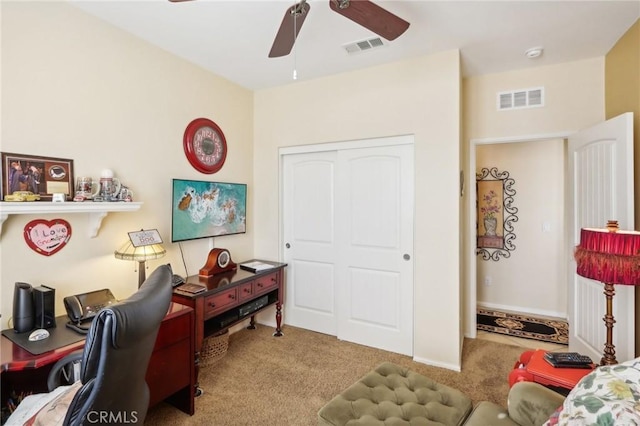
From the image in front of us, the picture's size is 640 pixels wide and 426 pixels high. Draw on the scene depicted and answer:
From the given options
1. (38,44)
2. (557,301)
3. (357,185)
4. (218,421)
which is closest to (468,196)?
(357,185)

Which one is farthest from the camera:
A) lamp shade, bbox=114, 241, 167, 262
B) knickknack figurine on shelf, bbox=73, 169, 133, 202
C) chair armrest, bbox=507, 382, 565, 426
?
lamp shade, bbox=114, 241, 167, 262

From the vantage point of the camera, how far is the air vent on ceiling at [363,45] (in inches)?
100

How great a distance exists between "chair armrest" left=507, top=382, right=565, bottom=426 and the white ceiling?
2242 mm

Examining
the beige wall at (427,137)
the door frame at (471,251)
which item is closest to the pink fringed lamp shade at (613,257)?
the beige wall at (427,137)

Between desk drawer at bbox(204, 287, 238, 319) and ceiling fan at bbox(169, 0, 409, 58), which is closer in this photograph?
ceiling fan at bbox(169, 0, 409, 58)

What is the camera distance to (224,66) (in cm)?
301

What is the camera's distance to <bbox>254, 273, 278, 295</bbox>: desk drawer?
2.99 meters

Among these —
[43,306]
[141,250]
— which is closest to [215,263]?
[141,250]

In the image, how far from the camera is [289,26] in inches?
68.6

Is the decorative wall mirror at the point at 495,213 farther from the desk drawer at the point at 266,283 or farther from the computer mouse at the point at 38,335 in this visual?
the computer mouse at the point at 38,335

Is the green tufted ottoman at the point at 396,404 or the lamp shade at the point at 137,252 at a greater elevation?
the lamp shade at the point at 137,252

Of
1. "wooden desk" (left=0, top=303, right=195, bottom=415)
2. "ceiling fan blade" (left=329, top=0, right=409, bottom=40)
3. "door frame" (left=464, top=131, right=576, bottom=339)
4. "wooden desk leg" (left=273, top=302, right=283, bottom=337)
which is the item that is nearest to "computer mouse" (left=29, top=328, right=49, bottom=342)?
"wooden desk" (left=0, top=303, right=195, bottom=415)

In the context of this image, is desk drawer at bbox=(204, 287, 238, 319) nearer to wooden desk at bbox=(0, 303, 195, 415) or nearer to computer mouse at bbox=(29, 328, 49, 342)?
wooden desk at bbox=(0, 303, 195, 415)

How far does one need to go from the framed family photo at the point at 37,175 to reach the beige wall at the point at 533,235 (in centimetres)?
446
